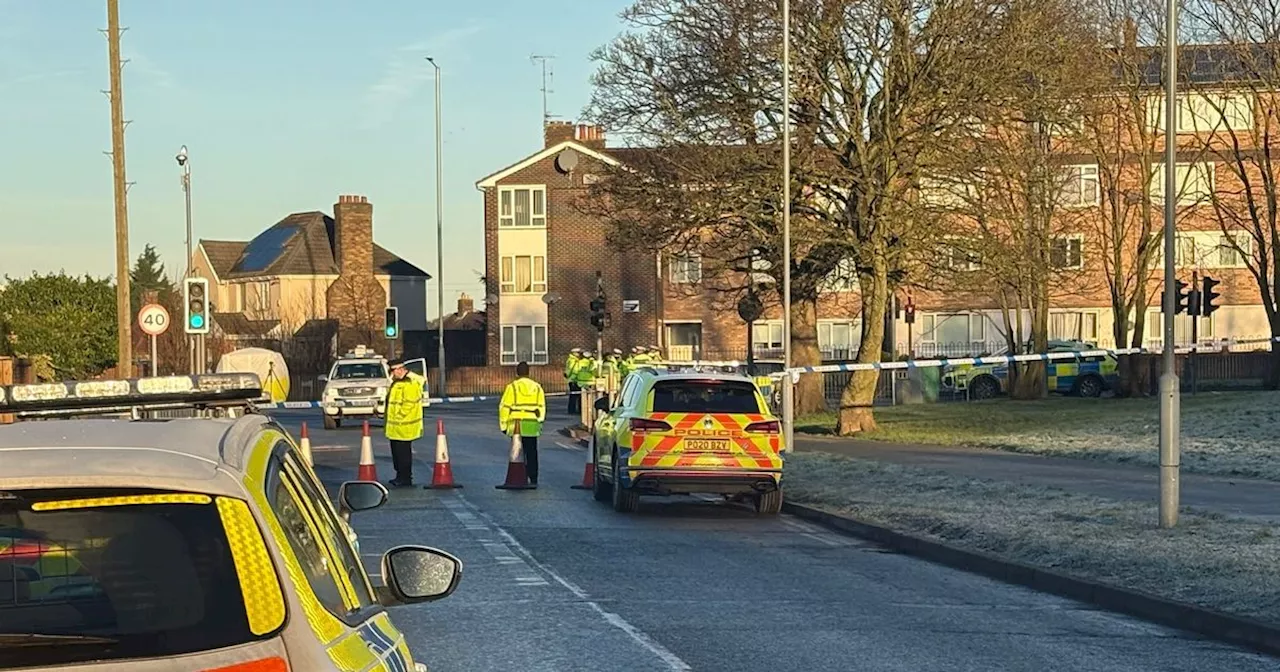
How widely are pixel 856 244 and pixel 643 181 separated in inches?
197

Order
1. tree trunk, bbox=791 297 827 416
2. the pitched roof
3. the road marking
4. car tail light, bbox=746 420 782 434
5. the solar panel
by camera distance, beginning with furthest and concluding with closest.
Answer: the solar panel
the pitched roof
tree trunk, bbox=791 297 827 416
car tail light, bbox=746 420 782 434
the road marking

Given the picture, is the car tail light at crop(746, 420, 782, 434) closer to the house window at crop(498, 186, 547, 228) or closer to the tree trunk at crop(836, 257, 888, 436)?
the tree trunk at crop(836, 257, 888, 436)

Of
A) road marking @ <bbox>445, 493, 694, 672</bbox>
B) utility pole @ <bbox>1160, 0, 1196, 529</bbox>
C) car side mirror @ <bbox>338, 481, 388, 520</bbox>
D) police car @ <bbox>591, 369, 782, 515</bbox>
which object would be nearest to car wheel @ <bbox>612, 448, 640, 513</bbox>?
police car @ <bbox>591, 369, 782, 515</bbox>

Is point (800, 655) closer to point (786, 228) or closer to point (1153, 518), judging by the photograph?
point (1153, 518)

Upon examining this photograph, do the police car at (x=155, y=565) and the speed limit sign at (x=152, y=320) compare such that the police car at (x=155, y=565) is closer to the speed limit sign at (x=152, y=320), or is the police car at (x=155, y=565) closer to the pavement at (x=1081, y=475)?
the pavement at (x=1081, y=475)

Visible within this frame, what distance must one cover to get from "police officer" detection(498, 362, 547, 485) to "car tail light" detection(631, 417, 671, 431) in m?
3.41

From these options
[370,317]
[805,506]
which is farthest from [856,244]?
[370,317]

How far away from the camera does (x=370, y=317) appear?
75.3m

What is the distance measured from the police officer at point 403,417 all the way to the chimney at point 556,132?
1993 inches

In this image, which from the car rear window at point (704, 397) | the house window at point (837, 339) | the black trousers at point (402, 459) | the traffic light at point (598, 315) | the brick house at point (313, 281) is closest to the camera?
the car rear window at point (704, 397)

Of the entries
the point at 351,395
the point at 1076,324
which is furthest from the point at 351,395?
the point at 1076,324

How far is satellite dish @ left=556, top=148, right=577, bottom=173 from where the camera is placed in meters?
67.2

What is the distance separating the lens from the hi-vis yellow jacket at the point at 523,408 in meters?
21.8

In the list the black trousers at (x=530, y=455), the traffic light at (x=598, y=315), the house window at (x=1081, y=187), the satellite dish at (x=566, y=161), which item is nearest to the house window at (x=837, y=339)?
the satellite dish at (x=566, y=161)
